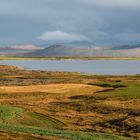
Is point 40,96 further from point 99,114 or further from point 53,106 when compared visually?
point 99,114

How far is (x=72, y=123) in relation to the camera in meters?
47.5

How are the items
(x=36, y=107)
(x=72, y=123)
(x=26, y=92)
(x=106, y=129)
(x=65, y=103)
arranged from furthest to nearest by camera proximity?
(x=26, y=92), (x=65, y=103), (x=36, y=107), (x=72, y=123), (x=106, y=129)

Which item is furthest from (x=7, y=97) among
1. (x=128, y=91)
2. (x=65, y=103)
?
(x=128, y=91)

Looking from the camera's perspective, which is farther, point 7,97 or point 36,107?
point 7,97

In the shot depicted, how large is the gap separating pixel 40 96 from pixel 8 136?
3929 centimetres

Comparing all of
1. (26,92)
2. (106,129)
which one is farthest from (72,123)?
(26,92)

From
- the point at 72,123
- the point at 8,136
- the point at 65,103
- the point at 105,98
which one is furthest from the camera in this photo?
the point at 105,98

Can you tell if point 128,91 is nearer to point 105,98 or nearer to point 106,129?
point 105,98

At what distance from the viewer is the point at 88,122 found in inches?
1875

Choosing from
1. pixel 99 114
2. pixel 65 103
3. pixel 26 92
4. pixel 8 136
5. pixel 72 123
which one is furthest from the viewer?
pixel 26 92

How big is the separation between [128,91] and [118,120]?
2852 cm

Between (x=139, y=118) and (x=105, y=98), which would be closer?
(x=139, y=118)

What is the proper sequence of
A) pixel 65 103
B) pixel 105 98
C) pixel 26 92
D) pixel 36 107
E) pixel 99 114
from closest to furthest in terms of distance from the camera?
pixel 99 114, pixel 36 107, pixel 65 103, pixel 105 98, pixel 26 92

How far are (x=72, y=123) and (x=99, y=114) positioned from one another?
6.52 m
